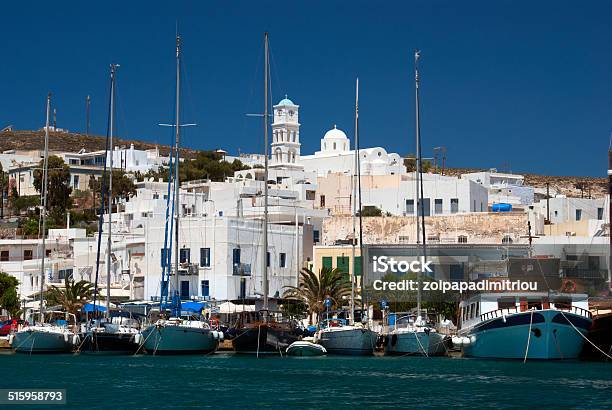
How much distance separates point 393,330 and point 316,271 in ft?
62.1

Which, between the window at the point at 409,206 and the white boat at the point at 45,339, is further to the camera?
the window at the point at 409,206

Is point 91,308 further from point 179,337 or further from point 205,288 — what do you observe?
point 179,337

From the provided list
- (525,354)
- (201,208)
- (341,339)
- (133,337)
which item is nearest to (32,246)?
(201,208)

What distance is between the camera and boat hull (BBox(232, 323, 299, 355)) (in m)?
55.5

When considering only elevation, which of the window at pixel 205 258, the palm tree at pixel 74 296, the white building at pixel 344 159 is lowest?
the palm tree at pixel 74 296

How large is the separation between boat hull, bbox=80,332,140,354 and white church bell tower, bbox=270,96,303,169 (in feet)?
273

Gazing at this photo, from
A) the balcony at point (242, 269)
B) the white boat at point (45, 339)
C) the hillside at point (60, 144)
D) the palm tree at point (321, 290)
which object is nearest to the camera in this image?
the white boat at point (45, 339)

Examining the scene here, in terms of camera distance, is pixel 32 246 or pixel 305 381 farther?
pixel 32 246

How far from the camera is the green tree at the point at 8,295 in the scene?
78.5m

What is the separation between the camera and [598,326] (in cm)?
5038

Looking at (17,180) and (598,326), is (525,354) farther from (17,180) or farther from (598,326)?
(17,180)

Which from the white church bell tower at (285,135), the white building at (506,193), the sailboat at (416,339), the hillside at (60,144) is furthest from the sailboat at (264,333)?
the hillside at (60,144)

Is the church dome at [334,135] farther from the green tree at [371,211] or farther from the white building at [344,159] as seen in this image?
the green tree at [371,211]

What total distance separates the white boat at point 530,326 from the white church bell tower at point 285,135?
3531 inches
